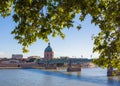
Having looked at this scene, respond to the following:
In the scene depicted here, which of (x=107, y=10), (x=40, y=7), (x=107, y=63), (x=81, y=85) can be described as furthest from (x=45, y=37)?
(x=81, y=85)

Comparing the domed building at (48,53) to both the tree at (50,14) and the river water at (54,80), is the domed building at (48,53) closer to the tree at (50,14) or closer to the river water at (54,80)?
the river water at (54,80)

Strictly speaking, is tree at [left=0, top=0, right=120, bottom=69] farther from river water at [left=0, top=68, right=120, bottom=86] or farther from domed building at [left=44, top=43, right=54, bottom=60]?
domed building at [left=44, top=43, right=54, bottom=60]

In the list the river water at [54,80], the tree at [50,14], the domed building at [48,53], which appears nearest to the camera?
the tree at [50,14]

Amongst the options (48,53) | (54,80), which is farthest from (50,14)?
(48,53)

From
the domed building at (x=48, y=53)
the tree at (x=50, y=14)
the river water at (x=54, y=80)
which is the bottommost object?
the river water at (x=54, y=80)

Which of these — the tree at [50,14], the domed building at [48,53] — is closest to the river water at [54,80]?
the tree at [50,14]

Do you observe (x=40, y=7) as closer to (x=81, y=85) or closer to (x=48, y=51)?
(x=81, y=85)

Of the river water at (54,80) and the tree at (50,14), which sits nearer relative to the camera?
the tree at (50,14)

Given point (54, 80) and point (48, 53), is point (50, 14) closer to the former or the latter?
point (54, 80)

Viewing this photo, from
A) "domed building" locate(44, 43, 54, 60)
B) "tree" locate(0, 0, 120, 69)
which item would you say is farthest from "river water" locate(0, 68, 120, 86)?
"domed building" locate(44, 43, 54, 60)

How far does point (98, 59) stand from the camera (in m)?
11.0

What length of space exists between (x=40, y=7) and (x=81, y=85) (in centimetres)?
6077

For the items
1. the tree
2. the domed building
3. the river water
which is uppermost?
the domed building

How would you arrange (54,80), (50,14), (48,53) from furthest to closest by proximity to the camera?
(48,53) → (54,80) → (50,14)
